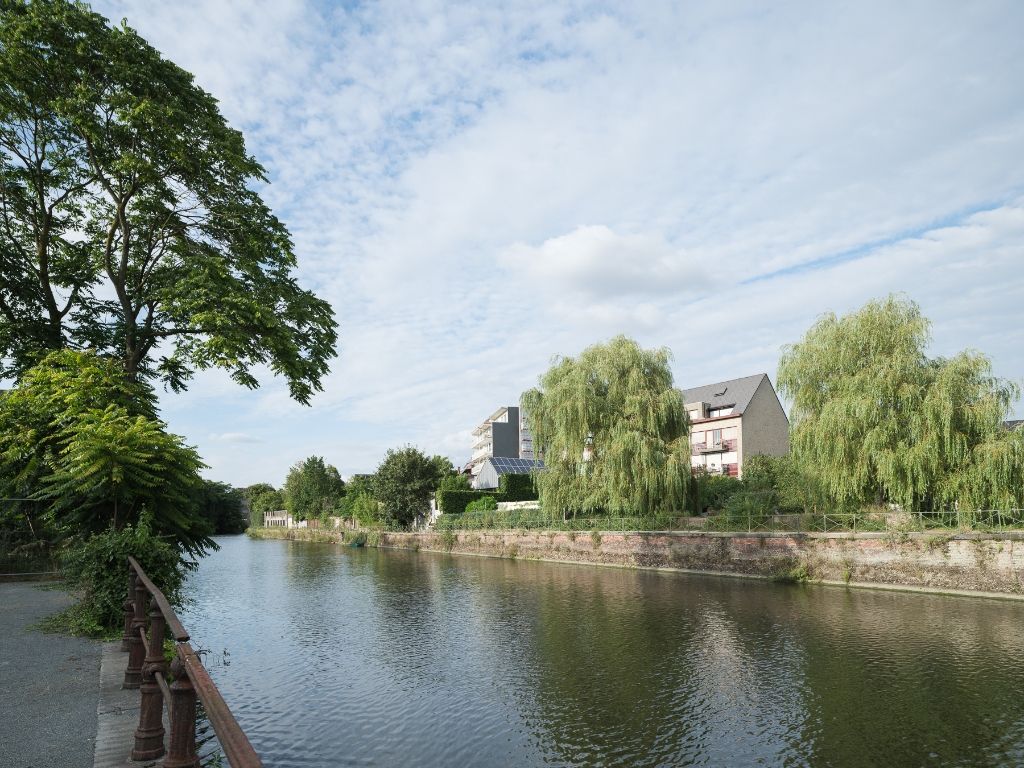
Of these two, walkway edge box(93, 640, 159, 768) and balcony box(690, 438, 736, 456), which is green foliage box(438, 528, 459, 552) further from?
walkway edge box(93, 640, 159, 768)

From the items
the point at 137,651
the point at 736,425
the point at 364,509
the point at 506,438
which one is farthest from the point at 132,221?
the point at 506,438

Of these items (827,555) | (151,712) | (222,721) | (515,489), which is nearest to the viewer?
(222,721)

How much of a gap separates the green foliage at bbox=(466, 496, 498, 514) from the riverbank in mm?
12422

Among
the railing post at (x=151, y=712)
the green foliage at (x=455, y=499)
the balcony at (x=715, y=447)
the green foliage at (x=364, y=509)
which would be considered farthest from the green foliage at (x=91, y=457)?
the green foliage at (x=364, y=509)

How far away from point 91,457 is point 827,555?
24.3 metres

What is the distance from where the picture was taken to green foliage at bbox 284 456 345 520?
8838cm

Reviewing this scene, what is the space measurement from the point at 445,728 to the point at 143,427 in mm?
6839

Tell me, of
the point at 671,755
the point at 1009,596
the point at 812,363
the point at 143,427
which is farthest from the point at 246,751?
the point at 812,363

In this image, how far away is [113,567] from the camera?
386 inches

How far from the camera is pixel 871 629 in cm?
1633

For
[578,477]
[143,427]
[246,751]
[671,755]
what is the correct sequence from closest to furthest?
[246,751] < [671,755] < [143,427] < [578,477]

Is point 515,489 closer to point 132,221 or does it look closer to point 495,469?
point 495,469

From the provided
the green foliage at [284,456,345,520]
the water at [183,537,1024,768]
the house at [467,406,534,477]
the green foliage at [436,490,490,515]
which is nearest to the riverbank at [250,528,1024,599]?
the water at [183,537,1024,768]

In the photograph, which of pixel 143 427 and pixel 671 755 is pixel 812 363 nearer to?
pixel 671 755
